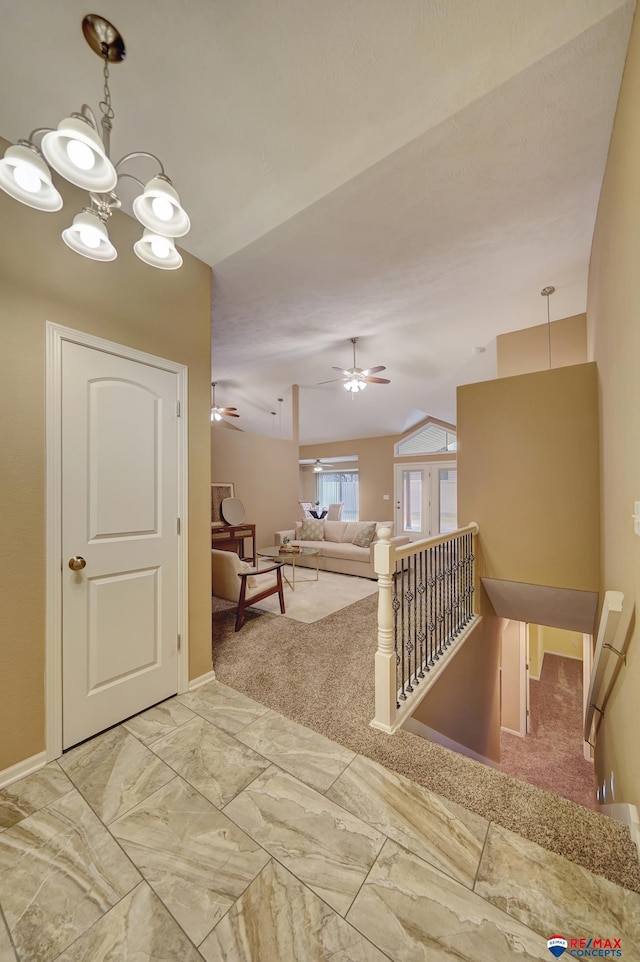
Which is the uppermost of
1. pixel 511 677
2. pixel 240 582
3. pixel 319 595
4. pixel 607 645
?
pixel 607 645

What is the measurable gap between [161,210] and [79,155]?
0.26 metres

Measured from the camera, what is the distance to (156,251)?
4.64ft

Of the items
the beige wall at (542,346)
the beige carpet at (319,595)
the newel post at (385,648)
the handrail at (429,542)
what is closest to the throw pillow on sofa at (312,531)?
the beige carpet at (319,595)

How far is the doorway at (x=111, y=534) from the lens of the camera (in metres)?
1.75

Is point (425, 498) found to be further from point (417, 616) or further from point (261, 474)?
point (417, 616)

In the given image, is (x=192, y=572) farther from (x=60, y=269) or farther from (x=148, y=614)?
(x=60, y=269)

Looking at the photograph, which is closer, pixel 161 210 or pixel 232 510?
pixel 161 210

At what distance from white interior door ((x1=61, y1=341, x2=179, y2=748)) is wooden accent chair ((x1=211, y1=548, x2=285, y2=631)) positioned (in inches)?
49.6

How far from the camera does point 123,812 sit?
144cm

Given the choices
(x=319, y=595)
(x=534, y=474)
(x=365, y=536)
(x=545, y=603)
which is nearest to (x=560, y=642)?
(x=365, y=536)

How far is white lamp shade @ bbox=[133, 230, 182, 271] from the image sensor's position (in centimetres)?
137

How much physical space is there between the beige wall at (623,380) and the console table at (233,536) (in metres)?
4.23

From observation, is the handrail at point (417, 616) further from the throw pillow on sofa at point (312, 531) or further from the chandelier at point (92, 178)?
the throw pillow on sofa at point (312, 531)

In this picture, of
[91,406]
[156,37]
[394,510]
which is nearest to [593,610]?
[91,406]
